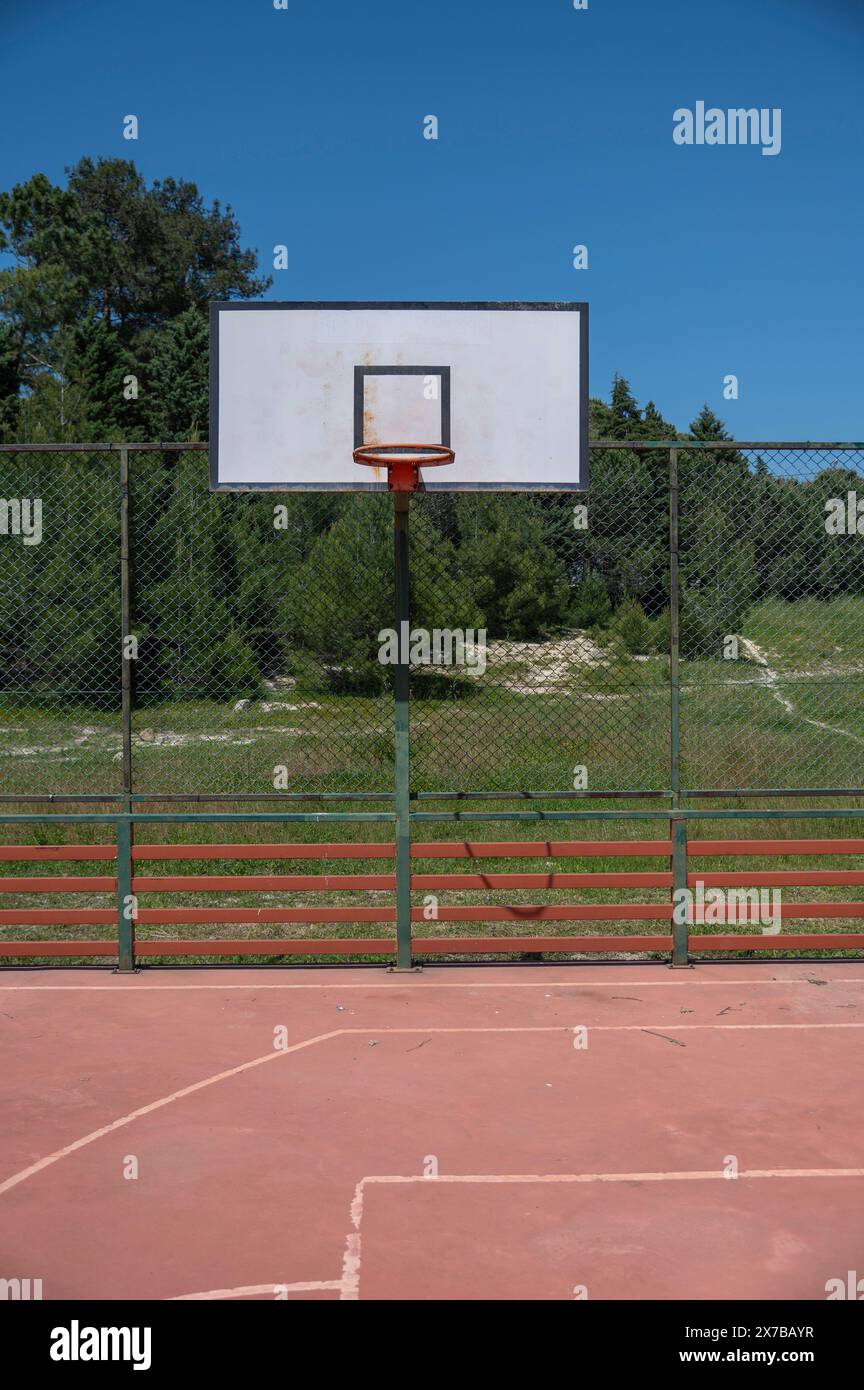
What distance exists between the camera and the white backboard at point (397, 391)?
8.70m

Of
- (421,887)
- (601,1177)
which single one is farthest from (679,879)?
(601,1177)

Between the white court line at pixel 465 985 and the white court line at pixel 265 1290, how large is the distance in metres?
3.99

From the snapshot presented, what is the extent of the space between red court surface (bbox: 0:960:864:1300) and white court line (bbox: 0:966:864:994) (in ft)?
0.09

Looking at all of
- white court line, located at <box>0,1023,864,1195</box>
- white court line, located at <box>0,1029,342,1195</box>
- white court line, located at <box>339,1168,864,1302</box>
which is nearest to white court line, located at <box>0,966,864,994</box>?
white court line, located at <box>0,1023,864,1195</box>

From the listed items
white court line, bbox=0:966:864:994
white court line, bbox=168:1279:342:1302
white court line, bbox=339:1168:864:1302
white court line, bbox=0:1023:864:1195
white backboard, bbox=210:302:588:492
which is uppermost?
white backboard, bbox=210:302:588:492

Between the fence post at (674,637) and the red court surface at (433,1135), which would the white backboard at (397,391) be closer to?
the fence post at (674,637)

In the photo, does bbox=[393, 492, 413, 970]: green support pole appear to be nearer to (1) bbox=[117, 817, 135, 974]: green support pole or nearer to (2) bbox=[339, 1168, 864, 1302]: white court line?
(1) bbox=[117, 817, 135, 974]: green support pole

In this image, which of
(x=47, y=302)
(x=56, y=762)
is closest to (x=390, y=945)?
(x=56, y=762)

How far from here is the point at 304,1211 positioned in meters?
4.80

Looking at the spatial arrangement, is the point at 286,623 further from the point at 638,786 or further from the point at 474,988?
the point at 474,988

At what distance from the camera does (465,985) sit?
8312 mm

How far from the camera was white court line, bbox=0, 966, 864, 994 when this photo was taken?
8.24 metres

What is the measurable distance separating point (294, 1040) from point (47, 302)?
37.8 m
